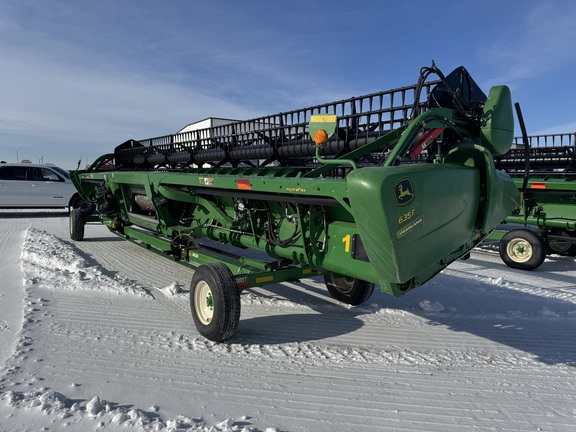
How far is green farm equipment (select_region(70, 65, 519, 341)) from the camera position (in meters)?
2.64

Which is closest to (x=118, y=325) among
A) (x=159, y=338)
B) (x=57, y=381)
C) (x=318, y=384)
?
(x=159, y=338)

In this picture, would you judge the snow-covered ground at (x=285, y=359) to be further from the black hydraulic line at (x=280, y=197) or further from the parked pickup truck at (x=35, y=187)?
the parked pickup truck at (x=35, y=187)

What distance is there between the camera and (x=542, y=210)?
771 cm

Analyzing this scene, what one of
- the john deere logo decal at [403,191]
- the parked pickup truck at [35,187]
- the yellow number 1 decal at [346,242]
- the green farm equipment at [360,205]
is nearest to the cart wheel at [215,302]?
the green farm equipment at [360,205]

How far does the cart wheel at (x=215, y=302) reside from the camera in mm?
3318

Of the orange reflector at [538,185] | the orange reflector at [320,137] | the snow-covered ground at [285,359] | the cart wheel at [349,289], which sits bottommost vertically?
the snow-covered ground at [285,359]

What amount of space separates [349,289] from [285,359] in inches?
59.6

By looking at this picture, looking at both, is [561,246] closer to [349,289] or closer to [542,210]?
[542,210]

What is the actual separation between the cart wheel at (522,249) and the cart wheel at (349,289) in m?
3.85

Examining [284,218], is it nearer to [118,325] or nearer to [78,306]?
[118,325]

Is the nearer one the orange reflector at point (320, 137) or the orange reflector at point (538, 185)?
the orange reflector at point (320, 137)

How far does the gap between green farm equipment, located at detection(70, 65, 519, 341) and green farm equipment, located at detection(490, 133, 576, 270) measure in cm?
350

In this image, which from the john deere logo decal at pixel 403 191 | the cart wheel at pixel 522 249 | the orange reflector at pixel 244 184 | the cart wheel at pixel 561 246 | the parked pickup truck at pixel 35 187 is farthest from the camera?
the parked pickup truck at pixel 35 187

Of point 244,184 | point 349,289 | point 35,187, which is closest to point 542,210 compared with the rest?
point 349,289
